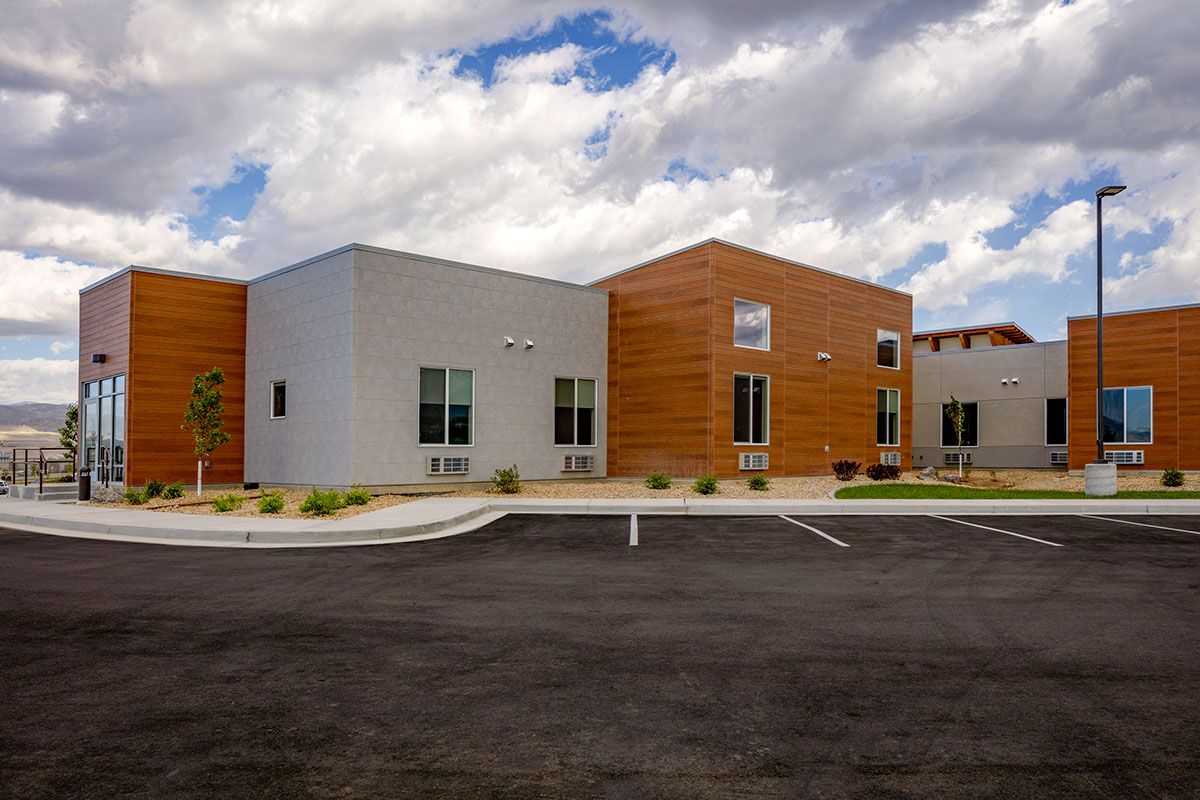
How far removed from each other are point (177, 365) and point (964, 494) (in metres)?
21.3

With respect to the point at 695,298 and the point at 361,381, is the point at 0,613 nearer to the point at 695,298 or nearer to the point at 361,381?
the point at 361,381

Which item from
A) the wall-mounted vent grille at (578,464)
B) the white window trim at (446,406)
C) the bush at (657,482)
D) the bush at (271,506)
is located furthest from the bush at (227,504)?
the bush at (657,482)

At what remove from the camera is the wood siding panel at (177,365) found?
20.4 meters

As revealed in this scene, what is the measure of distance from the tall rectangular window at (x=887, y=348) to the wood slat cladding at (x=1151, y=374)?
6.29 m

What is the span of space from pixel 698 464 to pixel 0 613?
56.4 ft

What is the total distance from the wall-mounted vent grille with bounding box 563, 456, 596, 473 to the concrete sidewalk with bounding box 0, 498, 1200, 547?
18.0 ft

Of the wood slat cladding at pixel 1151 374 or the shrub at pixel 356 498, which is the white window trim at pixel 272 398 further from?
the wood slat cladding at pixel 1151 374

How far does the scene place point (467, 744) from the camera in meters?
4.04

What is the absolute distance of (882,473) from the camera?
24.5 metres

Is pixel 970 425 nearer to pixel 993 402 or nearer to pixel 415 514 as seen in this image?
pixel 993 402

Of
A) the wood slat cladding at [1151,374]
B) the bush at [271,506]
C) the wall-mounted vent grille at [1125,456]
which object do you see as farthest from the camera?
the wall-mounted vent grille at [1125,456]

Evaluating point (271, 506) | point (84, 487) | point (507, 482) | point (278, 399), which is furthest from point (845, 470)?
point (84, 487)

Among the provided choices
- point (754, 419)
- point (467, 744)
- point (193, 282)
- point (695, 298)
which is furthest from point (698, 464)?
point (467, 744)

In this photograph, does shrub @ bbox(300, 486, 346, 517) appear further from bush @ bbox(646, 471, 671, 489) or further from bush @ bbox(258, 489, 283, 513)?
bush @ bbox(646, 471, 671, 489)
